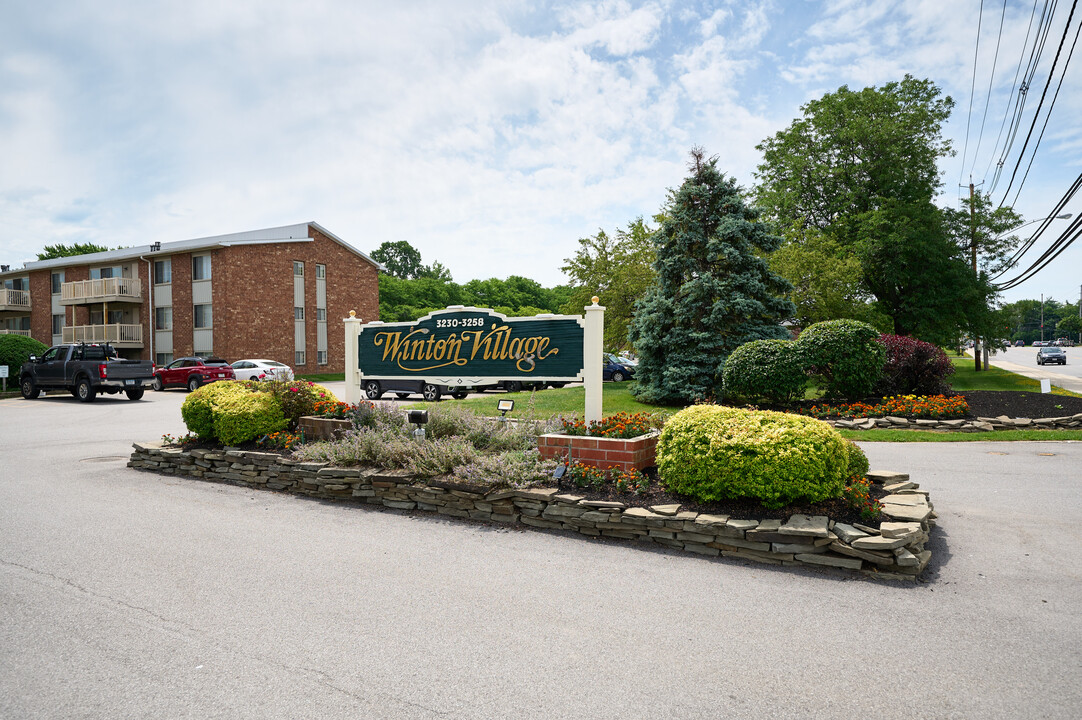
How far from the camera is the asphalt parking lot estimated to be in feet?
9.84

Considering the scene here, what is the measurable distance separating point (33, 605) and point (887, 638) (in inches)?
219

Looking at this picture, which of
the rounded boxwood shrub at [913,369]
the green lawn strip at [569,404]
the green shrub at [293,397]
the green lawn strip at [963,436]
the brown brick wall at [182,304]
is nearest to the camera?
the green shrub at [293,397]

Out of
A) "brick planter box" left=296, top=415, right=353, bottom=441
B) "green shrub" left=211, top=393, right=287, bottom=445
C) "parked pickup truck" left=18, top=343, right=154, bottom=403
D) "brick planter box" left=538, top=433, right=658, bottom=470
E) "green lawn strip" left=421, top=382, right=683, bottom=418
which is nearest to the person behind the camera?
"brick planter box" left=538, top=433, right=658, bottom=470

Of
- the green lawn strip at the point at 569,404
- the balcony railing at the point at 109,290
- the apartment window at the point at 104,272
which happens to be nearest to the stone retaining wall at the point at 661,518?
the green lawn strip at the point at 569,404

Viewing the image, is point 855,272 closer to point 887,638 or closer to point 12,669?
point 887,638

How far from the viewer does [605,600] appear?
4172mm

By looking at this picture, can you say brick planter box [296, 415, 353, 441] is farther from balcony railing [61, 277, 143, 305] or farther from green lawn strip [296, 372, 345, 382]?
balcony railing [61, 277, 143, 305]

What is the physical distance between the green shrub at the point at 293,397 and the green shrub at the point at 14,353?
25.7m

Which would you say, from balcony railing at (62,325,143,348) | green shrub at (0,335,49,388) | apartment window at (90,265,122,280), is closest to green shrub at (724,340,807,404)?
green shrub at (0,335,49,388)

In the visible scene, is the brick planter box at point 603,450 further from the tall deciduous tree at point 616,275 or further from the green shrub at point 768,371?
the tall deciduous tree at point 616,275

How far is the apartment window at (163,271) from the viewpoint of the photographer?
117ft

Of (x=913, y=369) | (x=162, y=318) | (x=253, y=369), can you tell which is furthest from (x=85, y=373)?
(x=913, y=369)

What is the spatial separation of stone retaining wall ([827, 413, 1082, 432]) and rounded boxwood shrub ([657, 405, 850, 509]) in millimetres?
8228

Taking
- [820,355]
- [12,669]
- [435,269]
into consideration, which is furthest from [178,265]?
[435,269]
